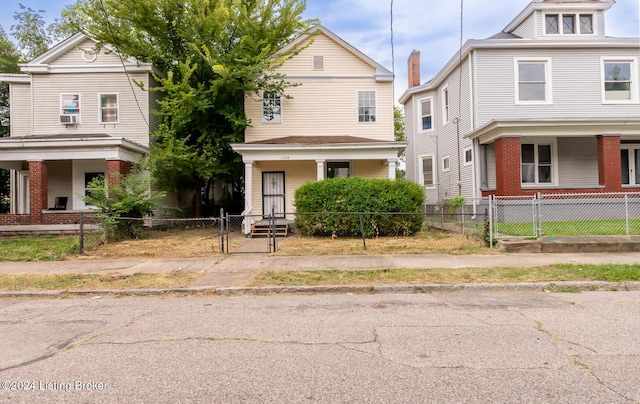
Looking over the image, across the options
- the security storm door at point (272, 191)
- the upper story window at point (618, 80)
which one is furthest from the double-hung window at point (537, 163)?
the security storm door at point (272, 191)

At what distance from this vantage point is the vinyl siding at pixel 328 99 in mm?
18000

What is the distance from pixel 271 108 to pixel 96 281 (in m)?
11.9

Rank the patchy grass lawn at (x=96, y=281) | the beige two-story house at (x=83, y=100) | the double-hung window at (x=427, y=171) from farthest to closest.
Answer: the double-hung window at (x=427, y=171) < the beige two-story house at (x=83, y=100) < the patchy grass lawn at (x=96, y=281)

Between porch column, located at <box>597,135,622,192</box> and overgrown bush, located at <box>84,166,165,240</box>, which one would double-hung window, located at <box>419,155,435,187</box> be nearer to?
porch column, located at <box>597,135,622,192</box>

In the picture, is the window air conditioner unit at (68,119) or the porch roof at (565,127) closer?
the porch roof at (565,127)

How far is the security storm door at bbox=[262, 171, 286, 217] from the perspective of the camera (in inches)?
696

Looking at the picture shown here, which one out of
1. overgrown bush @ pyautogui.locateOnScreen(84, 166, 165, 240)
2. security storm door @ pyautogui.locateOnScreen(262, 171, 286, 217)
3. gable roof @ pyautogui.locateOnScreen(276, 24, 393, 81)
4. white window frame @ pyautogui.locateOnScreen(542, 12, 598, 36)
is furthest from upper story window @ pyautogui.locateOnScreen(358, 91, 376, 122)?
overgrown bush @ pyautogui.locateOnScreen(84, 166, 165, 240)

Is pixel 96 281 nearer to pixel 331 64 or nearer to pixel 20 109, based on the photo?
pixel 331 64

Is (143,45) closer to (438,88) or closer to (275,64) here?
(275,64)

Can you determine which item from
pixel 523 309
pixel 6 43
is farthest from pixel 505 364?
pixel 6 43

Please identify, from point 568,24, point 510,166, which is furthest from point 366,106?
point 568,24

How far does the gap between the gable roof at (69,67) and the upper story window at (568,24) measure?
18.2 m

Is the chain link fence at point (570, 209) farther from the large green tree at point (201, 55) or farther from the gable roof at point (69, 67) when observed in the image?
the gable roof at point (69, 67)

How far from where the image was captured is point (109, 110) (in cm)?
1862
